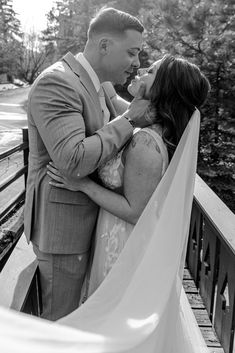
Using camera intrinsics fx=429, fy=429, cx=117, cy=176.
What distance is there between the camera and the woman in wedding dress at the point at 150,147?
1724 millimetres

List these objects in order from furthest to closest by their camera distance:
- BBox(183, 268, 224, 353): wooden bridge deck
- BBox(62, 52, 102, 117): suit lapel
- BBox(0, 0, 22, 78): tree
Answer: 1. BBox(0, 0, 22, 78): tree
2. BBox(183, 268, 224, 353): wooden bridge deck
3. BBox(62, 52, 102, 117): suit lapel

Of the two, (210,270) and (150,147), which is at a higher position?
(150,147)

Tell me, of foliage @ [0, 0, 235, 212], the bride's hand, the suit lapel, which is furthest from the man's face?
foliage @ [0, 0, 235, 212]

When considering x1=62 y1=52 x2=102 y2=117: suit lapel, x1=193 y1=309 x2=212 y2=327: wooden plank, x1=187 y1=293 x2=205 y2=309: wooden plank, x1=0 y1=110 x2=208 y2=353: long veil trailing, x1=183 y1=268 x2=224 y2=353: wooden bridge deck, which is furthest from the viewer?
x1=187 y1=293 x2=205 y2=309: wooden plank

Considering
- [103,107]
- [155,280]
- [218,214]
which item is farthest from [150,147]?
[218,214]

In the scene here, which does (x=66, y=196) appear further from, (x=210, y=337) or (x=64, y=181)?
(x=210, y=337)

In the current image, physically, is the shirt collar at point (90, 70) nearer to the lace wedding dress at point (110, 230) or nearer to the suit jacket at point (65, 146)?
the suit jacket at point (65, 146)

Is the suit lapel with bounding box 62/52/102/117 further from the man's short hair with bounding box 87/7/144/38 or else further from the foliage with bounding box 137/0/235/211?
the foliage with bounding box 137/0/235/211

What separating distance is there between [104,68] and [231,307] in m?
1.36

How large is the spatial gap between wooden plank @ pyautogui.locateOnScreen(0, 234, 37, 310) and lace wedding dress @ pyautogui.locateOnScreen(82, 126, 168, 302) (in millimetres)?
346

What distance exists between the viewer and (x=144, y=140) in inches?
67.7

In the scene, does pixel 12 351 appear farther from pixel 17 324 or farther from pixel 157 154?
pixel 157 154

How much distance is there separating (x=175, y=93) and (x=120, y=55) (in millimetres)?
341

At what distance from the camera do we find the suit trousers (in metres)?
1.92
